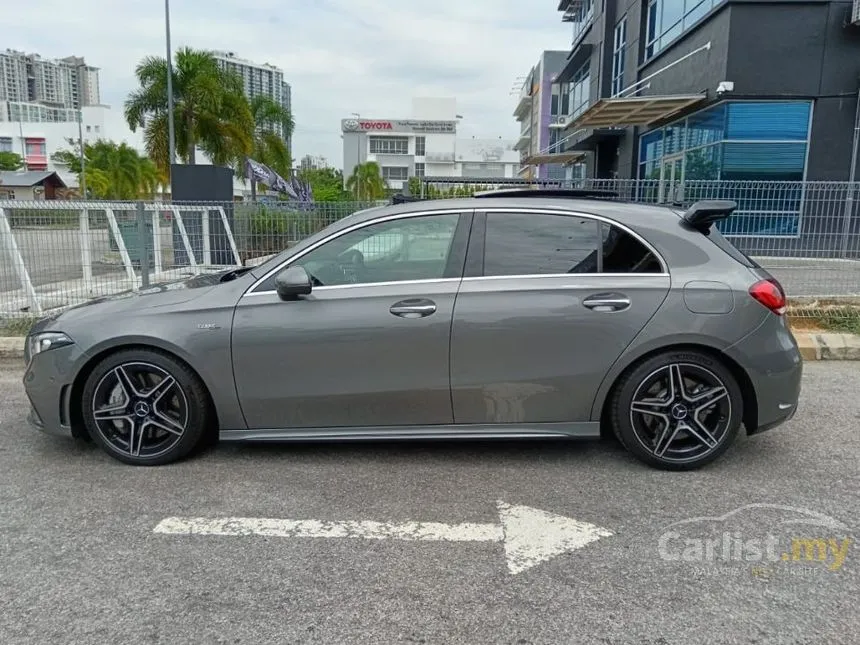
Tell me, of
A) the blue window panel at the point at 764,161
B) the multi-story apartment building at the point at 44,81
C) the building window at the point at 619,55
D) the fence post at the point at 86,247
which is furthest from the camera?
the multi-story apartment building at the point at 44,81

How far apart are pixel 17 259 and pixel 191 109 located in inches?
812

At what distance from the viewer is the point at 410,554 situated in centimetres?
300

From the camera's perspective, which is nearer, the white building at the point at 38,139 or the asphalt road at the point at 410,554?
the asphalt road at the point at 410,554

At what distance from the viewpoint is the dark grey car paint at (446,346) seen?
376 cm

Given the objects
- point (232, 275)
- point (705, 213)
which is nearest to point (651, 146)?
point (705, 213)

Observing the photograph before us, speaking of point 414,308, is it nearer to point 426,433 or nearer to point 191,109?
point 426,433

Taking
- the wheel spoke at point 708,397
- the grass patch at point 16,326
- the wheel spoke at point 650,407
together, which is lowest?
the grass patch at point 16,326

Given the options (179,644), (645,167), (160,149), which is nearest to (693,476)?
(179,644)

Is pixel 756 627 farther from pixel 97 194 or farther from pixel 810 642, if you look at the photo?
pixel 97 194

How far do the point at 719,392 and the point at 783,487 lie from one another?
0.61 m

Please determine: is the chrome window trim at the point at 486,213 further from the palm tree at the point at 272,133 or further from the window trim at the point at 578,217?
the palm tree at the point at 272,133

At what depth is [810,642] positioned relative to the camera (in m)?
2.39

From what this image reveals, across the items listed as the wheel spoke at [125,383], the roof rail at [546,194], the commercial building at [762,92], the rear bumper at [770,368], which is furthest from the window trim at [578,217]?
the commercial building at [762,92]

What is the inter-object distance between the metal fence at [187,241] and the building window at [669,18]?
8.14m
